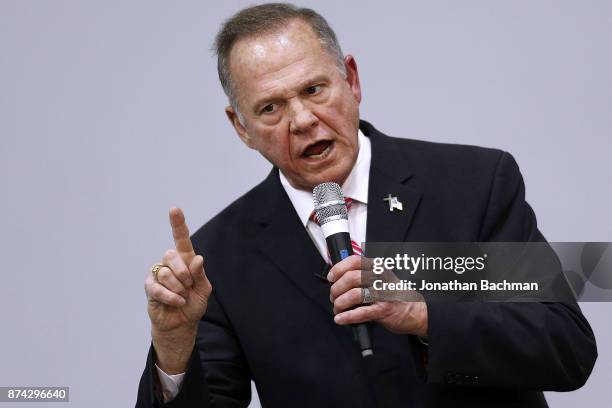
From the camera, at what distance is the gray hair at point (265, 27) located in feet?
9.82

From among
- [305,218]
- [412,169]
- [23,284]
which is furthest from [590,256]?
[23,284]

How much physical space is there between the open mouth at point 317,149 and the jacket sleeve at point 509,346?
66 centimetres

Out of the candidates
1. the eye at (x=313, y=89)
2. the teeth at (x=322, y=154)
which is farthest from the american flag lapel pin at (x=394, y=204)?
the eye at (x=313, y=89)

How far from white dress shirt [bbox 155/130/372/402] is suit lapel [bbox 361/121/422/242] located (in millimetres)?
34

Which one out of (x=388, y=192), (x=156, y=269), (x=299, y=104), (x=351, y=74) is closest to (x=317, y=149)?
(x=299, y=104)

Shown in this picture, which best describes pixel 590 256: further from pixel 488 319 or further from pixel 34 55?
pixel 34 55

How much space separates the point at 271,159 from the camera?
303 cm

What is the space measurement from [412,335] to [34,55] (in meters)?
2.57

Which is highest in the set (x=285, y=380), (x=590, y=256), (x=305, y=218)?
(x=305, y=218)

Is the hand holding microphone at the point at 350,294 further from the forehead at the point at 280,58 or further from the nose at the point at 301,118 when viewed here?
the forehead at the point at 280,58

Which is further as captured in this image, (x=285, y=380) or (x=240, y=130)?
(x=240, y=130)

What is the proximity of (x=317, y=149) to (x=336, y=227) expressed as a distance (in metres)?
0.54

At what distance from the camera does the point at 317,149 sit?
2.88 meters

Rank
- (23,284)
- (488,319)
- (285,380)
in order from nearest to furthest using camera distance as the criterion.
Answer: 1. (488,319)
2. (285,380)
3. (23,284)
